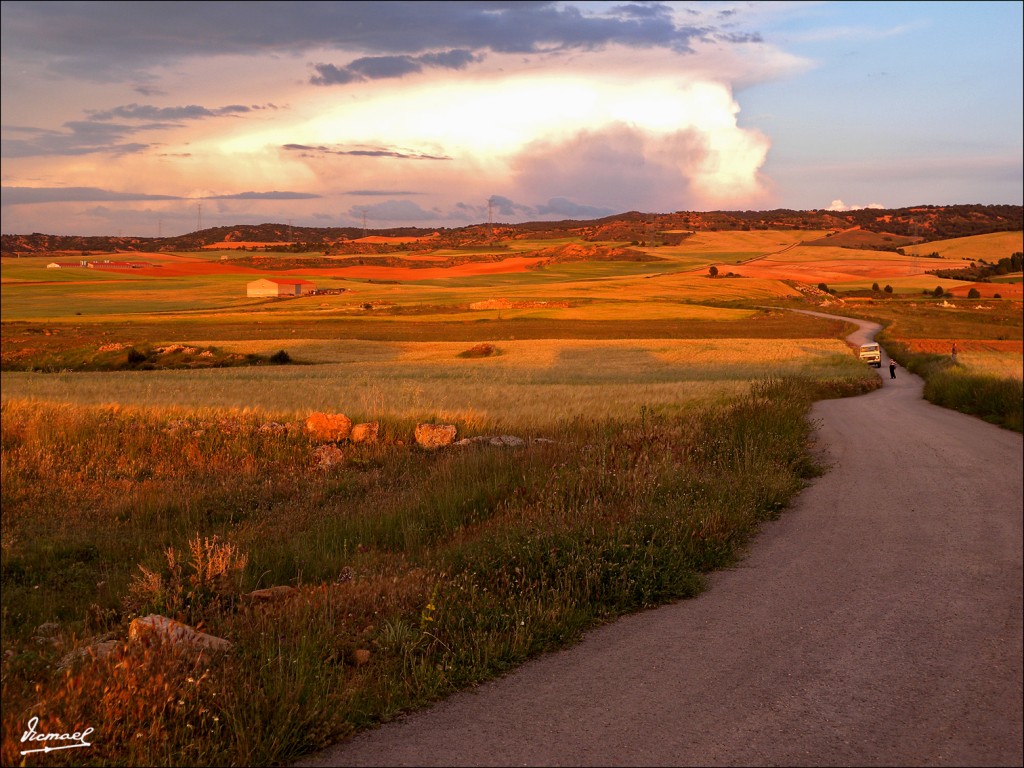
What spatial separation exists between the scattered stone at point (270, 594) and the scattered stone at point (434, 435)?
8160 mm

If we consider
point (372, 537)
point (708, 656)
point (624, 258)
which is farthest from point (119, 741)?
point (624, 258)

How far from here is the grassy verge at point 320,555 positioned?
16.3 feet

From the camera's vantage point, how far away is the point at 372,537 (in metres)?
9.98

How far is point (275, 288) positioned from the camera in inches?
4589

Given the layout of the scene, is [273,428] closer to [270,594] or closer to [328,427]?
[328,427]

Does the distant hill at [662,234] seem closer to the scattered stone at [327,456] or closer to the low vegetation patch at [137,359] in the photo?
the low vegetation patch at [137,359]

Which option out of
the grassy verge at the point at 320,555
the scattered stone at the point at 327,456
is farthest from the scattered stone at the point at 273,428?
the scattered stone at the point at 327,456

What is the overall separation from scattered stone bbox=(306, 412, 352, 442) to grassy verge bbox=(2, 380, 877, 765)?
0.84ft

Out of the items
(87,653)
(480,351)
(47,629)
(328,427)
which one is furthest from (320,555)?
(480,351)

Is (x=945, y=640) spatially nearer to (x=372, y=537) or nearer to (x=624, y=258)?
(x=372, y=537)

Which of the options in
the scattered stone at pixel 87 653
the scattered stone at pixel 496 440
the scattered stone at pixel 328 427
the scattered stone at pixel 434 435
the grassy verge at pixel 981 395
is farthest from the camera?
the grassy verge at pixel 981 395

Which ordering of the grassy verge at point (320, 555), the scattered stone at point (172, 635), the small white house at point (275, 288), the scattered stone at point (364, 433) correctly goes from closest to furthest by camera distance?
the grassy verge at point (320, 555), the scattered stone at point (172, 635), the scattered stone at point (364, 433), the small white house at point (275, 288)

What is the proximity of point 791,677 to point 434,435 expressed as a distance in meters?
10.8

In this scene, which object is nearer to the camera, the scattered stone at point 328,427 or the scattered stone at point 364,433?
the scattered stone at point 364,433
